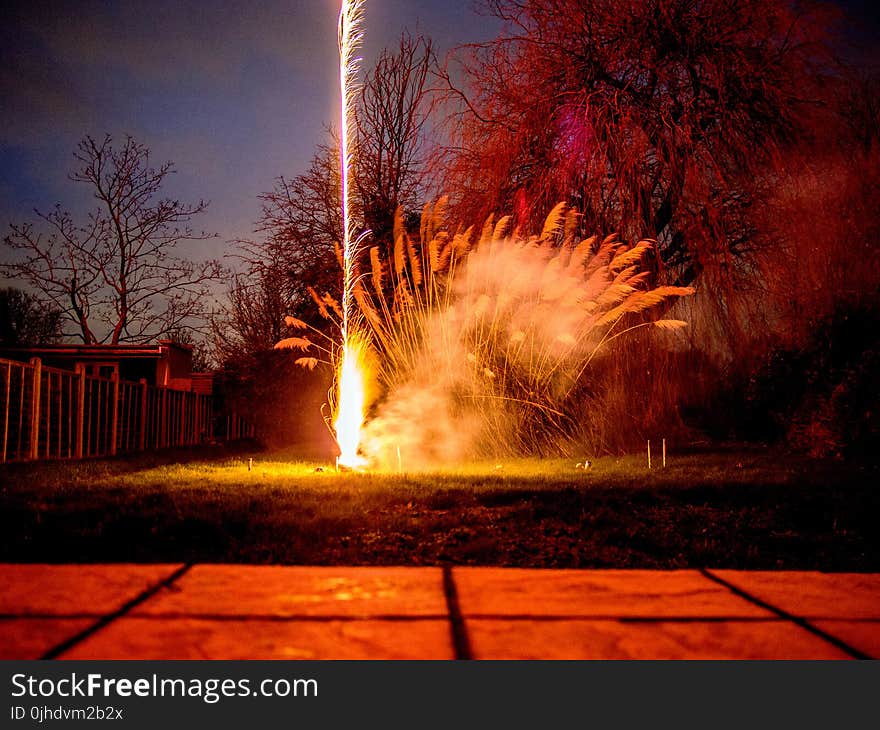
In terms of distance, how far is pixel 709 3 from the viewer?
8180 mm

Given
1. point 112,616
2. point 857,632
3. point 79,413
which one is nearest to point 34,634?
point 112,616

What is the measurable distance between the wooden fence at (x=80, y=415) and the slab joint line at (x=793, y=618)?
268 inches

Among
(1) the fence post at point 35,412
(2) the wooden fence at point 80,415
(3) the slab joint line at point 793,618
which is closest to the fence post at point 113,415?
(2) the wooden fence at point 80,415

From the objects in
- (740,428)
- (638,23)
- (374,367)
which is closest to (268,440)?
(374,367)

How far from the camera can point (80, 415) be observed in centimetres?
862

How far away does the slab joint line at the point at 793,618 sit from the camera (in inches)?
78.3

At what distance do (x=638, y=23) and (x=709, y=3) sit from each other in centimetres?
82

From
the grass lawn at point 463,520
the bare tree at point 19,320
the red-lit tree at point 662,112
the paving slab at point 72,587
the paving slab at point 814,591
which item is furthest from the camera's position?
the bare tree at point 19,320

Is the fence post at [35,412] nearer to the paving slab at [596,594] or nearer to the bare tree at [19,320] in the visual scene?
the paving slab at [596,594]

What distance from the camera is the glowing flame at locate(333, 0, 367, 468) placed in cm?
664

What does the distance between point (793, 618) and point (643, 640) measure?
23.0 inches

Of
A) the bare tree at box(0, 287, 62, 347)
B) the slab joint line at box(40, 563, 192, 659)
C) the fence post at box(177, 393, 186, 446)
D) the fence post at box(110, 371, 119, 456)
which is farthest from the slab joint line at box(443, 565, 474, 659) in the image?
the bare tree at box(0, 287, 62, 347)

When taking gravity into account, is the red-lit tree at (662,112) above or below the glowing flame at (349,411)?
above
